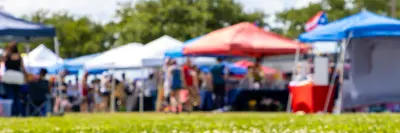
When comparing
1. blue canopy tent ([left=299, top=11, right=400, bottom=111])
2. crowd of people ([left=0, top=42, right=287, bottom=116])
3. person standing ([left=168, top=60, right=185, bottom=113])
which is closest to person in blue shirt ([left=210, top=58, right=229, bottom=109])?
crowd of people ([left=0, top=42, right=287, bottom=116])

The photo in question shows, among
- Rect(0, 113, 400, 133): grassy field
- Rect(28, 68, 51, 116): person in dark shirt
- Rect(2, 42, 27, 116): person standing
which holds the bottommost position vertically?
Rect(0, 113, 400, 133): grassy field

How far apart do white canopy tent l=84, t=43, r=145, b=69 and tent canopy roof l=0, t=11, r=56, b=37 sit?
9.36 meters

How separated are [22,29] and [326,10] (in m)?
64.3

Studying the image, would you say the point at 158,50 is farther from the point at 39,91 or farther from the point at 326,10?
the point at 326,10

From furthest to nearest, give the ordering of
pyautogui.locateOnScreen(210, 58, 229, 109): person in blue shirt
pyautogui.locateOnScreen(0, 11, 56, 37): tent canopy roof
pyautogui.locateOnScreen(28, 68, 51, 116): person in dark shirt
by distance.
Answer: pyautogui.locateOnScreen(210, 58, 229, 109): person in blue shirt
pyautogui.locateOnScreen(28, 68, 51, 116): person in dark shirt
pyautogui.locateOnScreen(0, 11, 56, 37): tent canopy roof

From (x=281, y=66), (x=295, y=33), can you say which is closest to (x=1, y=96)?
(x=281, y=66)

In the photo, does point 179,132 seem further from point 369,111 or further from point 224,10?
point 224,10

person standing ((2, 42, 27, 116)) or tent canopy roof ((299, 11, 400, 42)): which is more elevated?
tent canopy roof ((299, 11, 400, 42))

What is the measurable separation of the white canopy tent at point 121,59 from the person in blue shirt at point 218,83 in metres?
3.88

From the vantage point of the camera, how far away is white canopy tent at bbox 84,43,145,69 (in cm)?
2938

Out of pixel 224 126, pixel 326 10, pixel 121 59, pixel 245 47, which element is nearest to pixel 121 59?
pixel 121 59

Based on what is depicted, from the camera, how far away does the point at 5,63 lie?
18.3m

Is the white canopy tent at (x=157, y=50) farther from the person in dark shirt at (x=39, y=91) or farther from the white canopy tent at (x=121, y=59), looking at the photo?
the person in dark shirt at (x=39, y=91)

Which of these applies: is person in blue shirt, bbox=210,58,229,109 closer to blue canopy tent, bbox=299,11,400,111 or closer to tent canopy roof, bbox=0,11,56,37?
blue canopy tent, bbox=299,11,400,111
